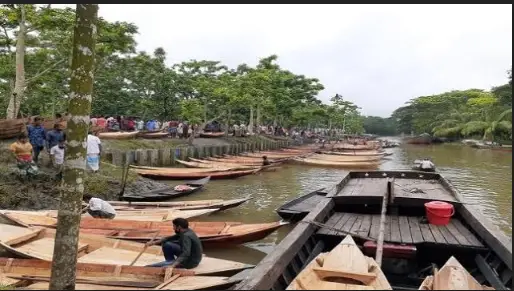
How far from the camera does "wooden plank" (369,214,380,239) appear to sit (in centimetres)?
755

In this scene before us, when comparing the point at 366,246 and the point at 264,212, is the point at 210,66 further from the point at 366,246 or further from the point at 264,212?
the point at 366,246

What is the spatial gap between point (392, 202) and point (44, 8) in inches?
717

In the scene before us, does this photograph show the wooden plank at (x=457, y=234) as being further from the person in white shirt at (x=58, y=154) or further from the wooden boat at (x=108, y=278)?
the person in white shirt at (x=58, y=154)

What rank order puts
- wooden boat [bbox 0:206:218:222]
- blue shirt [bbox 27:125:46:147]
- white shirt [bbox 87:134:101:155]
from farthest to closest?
blue shirt [bbox 27:125:46:147] < white shirt [bbox 87:134:101:155] < wooden boat [bbox 0:206:218:222]

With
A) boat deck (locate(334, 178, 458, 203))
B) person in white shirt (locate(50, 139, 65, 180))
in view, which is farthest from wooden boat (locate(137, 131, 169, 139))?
boat deck (locate(334, 178, 458, 203))

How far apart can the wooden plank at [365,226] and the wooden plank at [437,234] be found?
1152mm

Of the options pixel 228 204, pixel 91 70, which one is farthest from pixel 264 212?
pixel 91 70

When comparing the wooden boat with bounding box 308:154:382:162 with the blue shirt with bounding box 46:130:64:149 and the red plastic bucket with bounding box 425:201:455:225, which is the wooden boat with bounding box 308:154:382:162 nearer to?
the blue shirt with bounding box 46:130:64:149

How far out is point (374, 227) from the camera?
8180 mm

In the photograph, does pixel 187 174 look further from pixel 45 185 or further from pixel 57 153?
pixel 45 185

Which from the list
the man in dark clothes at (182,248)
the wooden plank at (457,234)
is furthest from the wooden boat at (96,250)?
the wooden plank at (457,234)

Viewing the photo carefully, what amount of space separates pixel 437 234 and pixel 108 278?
5710 millimetres

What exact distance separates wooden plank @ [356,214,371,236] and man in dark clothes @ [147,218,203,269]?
2.97 metres

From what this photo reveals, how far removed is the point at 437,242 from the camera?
22.9ft
